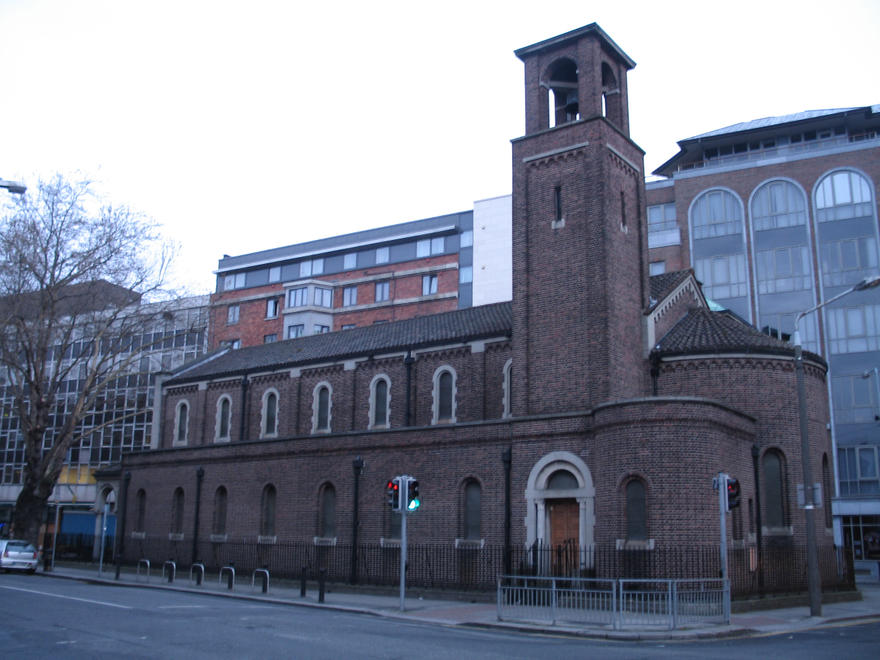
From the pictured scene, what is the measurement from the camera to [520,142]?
100 ft

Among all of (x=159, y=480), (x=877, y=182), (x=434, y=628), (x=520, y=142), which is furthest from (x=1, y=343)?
(x=877, y=182)

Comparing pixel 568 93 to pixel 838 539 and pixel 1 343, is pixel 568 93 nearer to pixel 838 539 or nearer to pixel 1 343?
pixel 1 343

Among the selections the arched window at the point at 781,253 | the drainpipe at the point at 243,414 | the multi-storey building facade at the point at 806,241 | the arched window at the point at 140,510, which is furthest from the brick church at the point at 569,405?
the arched window at the point at 781,253

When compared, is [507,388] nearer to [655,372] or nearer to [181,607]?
[655,372]

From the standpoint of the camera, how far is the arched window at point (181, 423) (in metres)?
45.3

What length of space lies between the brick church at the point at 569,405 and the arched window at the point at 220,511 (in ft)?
1.44

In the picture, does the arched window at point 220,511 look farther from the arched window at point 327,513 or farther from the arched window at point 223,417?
the arched window at point 327,513

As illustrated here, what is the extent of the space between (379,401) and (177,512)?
470 inches

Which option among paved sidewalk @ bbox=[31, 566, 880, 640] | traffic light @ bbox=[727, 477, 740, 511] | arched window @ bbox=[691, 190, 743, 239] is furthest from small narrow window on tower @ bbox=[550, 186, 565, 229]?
arched window @ bbox=[691, 190, 743, 239]

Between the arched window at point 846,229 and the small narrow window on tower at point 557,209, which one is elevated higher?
the arched window at point 846,229

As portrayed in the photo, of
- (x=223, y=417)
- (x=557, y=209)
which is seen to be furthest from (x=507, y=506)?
(x=223, y=417)

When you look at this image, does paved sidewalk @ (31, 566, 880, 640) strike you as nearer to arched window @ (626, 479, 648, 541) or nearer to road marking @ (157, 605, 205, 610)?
road marking @ (157, 605, 205, 610)

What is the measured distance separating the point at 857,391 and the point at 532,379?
30.5 meters

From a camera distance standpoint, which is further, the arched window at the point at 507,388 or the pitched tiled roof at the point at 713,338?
the arched window at the point at 507,388
